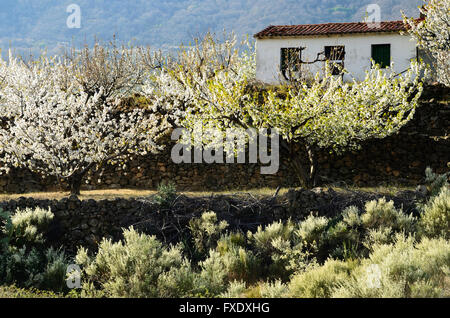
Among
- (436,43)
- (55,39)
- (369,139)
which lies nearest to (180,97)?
(369,139)

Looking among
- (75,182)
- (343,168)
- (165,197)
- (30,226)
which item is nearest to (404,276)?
(165,197)

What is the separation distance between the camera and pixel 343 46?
981 inches

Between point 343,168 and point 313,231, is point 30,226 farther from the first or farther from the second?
point 343,168

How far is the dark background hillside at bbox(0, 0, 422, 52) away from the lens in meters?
121

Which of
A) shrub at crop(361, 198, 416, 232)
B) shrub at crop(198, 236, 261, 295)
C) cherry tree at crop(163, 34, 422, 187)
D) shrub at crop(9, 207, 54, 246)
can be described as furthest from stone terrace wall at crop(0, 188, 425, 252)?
cherry tree at crop(163, 34, 422, 187)

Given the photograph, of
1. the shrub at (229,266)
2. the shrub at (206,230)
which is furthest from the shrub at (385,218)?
the shrub at (206,230)

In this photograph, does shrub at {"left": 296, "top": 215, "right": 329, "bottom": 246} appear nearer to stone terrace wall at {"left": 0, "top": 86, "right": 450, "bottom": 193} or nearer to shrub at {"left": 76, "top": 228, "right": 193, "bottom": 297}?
shrub at {"left": 76, "top": 228, "right": 193, "bottom": 297}

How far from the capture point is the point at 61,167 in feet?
49.5

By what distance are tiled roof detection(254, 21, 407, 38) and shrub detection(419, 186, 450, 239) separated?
633 inches

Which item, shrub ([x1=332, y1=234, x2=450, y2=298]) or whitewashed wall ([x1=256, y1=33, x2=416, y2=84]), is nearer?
shrub ([x1=332, y1=234, x2=450, y2=298])

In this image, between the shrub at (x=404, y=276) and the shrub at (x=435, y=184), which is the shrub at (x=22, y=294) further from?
the shrub at (x=435, y=184)

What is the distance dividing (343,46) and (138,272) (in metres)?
20.9

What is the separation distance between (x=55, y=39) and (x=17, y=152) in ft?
386
